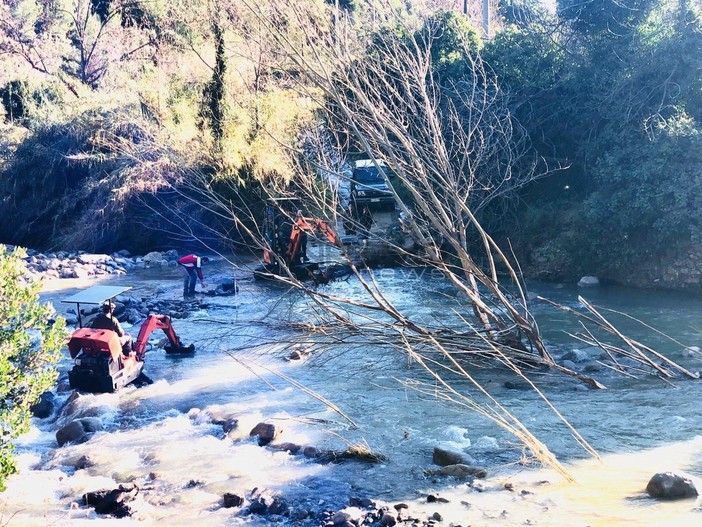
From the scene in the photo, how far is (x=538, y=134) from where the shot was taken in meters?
17.6

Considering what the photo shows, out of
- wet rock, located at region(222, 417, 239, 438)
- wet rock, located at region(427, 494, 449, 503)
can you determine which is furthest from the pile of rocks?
wet rock, located at region(427, 494, 449, 503)

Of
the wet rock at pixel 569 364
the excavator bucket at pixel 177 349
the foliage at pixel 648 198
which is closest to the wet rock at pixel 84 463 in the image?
the excavator bucket at pixel 177 349

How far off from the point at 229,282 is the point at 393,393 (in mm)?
8548

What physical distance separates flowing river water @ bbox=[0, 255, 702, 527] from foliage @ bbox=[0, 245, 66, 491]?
1394 mm

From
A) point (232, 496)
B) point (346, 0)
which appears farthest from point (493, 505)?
point (346, 0)

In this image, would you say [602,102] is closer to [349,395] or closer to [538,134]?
[538,134]

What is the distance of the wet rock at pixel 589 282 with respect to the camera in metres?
15.8

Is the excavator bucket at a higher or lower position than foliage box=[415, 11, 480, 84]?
lower

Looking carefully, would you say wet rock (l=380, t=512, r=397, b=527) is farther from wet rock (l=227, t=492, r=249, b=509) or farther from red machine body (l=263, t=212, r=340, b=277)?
red machine body (l=263, t=212, r=340, b=277)

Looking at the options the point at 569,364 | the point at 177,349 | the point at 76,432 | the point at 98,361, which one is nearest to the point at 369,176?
the point at 177,349

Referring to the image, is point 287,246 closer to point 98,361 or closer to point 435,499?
point 98,361

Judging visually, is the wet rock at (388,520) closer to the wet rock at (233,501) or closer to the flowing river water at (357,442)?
the flowing river water at (357,442)

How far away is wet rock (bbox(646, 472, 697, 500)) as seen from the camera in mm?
5251

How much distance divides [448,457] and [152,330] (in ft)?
18.4
